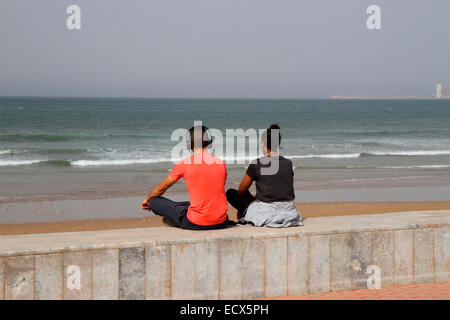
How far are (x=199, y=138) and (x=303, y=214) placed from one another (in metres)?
6.80

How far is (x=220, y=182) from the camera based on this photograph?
600cm

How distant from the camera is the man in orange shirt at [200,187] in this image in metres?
5.90

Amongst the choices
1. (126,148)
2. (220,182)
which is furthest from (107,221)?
(126,148)

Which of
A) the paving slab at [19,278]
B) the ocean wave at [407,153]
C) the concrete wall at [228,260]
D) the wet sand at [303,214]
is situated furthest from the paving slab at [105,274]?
the ocean wave at [407,153]

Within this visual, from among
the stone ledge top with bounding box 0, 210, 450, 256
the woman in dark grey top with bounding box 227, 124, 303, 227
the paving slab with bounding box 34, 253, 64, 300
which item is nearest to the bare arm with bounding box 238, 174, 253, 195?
the woman in dark grey top with bounding box 227, 124, 303, 227

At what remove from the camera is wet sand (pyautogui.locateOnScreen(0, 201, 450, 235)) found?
1099cm

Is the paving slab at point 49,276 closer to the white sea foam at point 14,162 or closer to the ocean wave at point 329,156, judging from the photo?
the white sea foam at point 14,162

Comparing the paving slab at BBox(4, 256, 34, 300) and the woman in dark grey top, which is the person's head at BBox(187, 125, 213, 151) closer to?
the woman in dark grey top

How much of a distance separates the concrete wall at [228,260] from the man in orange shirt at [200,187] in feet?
0.68

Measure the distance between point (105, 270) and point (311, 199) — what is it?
1005cm

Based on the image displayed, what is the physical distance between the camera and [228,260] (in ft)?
17.8

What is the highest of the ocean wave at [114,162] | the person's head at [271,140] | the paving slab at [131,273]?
the person's head at [271,140]

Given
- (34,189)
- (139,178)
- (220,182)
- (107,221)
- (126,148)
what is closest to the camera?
(220,182)
